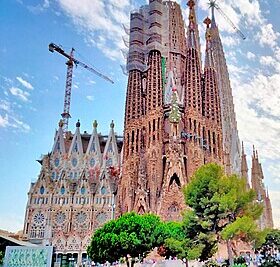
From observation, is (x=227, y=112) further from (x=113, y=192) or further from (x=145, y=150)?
(x=113, y=192)

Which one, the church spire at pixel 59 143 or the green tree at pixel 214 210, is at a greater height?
the church spire at pixel 59 143

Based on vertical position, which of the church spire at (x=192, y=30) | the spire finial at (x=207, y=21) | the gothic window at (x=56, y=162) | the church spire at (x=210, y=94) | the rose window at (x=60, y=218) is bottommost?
the rose window at (x=60, y=218)

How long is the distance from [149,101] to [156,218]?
52.0 ft

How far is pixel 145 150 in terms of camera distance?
113ft

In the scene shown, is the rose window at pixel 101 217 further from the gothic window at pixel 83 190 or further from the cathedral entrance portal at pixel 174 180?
the cathedral entrance portal at pixel 174 180

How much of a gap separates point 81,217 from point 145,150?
1026 centimetres

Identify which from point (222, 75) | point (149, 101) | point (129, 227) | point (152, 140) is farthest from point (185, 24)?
point (129, 227)

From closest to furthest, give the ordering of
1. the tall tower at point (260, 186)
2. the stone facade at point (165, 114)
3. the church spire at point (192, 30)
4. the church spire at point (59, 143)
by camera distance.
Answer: the stone facade at point (165, 114), the church spire at point (192, 30), the church spire at point (59, 143), the tall tower at point (260, 186)

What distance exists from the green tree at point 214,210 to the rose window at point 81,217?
64.9ft

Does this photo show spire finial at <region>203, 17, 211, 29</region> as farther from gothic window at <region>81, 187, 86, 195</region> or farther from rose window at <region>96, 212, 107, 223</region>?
rose window at <region>96, 212, 107, 223</region>

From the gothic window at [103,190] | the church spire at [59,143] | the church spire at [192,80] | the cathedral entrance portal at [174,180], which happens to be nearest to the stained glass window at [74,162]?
the church spire at [59,143]

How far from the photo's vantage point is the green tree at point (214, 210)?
724 inches

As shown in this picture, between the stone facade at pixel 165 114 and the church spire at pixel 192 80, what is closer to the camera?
the stone facade at pixel 165 114

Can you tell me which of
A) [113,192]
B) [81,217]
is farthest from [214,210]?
[81,217]
